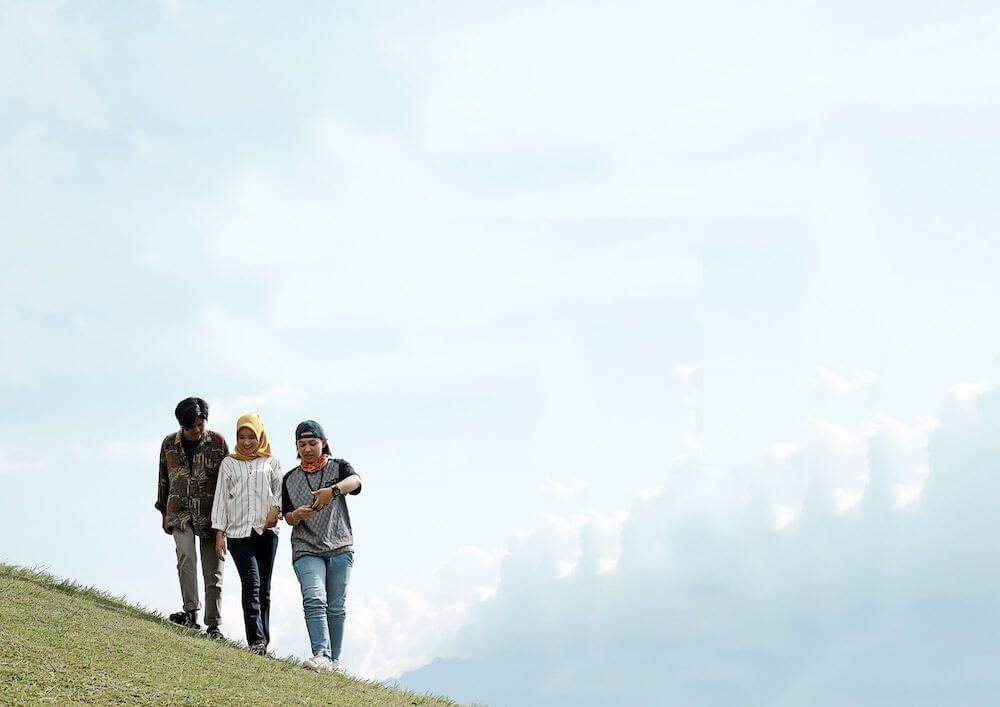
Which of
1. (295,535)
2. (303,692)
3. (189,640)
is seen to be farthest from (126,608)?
(303,692)

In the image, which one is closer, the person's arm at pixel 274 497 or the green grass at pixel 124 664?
the green grass at pixel 124 664

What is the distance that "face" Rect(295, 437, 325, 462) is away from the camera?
11141mm

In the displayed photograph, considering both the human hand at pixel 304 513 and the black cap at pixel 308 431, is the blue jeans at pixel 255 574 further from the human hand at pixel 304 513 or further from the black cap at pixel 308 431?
the black cap at pixel 308 431

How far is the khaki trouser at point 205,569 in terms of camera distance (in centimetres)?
1172

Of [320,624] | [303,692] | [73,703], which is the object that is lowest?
[73,703]

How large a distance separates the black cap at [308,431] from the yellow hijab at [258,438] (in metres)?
0.54

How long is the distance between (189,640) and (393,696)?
2.02 metres

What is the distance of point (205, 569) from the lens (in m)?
11.8

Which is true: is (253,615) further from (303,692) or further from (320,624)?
(303,692)

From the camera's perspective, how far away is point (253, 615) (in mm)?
11359

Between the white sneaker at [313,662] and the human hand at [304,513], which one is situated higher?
the human hand at [304,513]

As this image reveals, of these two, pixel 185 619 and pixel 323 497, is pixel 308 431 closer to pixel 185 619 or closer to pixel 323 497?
pixel 323 497

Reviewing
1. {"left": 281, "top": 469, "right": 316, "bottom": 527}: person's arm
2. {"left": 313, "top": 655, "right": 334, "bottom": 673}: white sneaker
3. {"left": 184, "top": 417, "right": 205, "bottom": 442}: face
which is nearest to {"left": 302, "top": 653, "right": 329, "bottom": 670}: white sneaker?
{"left": 313, "top": 655, "right": 334, "bottom": 673}: white sneaker

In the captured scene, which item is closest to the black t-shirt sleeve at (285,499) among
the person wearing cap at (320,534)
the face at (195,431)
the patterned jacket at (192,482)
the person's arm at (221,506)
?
the person wearing cap at (320,534)
